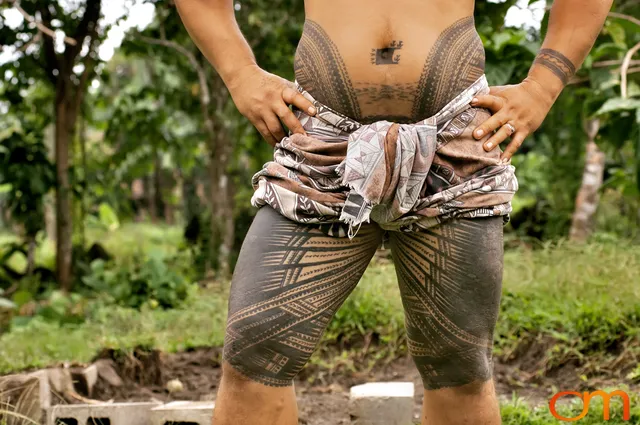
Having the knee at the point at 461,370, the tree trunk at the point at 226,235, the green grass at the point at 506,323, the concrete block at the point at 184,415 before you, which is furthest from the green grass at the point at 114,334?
the knee at the point at 461,370

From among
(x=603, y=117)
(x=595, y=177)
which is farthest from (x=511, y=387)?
(x=595, y=177)

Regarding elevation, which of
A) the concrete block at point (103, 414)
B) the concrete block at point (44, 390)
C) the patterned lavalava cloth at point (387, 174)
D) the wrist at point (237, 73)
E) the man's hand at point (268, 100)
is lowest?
the concrete block at point (103, 414)

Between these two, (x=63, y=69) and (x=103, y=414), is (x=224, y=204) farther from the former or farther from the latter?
(x=103, y=414)

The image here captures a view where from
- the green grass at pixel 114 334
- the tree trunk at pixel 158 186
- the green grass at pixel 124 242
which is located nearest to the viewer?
the green grass at pixel 114 334

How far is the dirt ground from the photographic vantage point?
3.78 m

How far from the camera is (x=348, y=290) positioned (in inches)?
71.0

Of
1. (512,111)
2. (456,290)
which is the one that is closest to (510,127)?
(512,111)

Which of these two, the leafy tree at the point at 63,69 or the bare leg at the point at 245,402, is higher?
the leafy tree at the point at 63,69

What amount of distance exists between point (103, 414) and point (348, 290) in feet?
5.55

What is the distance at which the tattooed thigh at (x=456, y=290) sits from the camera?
1.77 metres

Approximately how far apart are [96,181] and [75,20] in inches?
68.3

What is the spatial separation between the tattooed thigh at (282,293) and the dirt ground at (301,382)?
1.90 m

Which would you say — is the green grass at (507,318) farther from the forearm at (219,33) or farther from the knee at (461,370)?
the forearm at (219,33)

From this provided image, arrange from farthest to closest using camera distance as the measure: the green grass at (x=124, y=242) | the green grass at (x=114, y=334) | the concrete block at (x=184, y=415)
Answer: the green grass at (x=124, y=242) < the green grass at (x=114, y=334) < the concrete block at (x=184, y=415)
